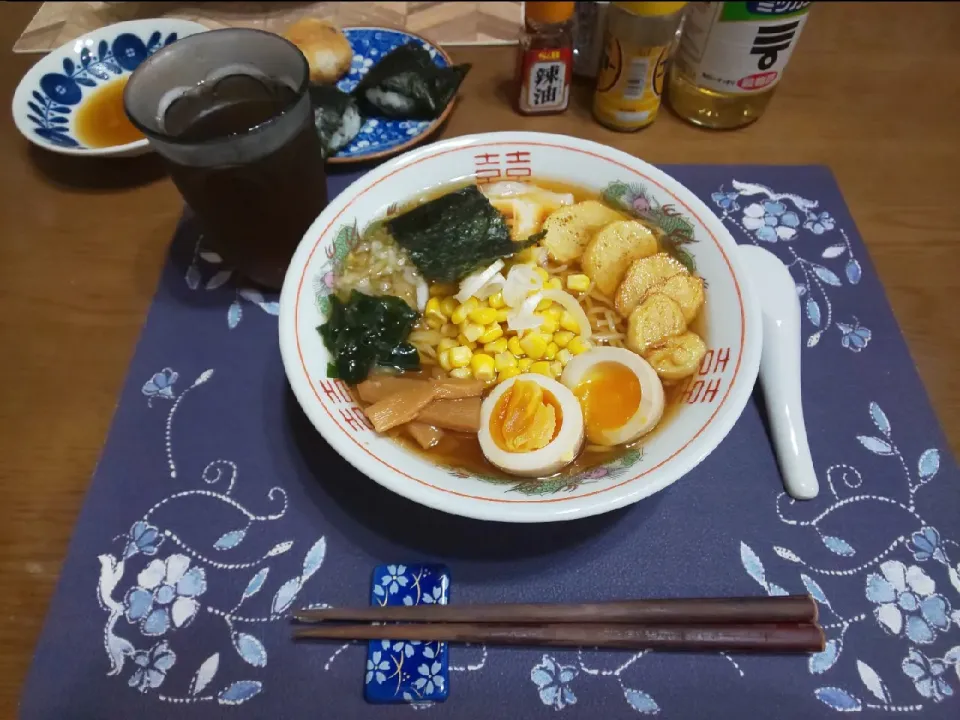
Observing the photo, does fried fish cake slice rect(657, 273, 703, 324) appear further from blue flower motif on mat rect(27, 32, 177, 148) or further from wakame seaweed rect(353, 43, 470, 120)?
blue flower motif on mat rect(27, 32, 177, 148)

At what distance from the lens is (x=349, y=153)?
6.11 ft

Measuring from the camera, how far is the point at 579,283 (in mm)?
1496

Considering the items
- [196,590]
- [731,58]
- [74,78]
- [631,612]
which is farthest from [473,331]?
[74,78]

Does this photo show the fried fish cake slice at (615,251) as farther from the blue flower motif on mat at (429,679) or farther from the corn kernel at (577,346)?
the blue flower motif on mat at (429,679)

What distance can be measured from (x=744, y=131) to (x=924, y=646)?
61.5 inches

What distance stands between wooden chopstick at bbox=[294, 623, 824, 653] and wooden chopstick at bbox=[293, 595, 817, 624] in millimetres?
11

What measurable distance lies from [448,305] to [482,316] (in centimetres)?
13

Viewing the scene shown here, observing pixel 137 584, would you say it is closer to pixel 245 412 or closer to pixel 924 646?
pixel 245 412

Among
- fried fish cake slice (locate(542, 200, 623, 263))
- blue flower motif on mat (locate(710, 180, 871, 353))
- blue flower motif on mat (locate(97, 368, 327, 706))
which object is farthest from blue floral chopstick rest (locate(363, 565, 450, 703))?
blue flower motif on mat (locate(710, 180, 871, 353))

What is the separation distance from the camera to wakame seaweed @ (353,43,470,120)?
1.91 meters

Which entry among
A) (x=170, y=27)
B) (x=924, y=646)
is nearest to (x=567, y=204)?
(x=924, y=646)

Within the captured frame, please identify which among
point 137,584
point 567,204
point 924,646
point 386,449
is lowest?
Answer: point 137,584

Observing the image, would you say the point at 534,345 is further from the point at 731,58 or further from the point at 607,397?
the point at 731,58

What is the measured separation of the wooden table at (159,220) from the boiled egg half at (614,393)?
0.67m
